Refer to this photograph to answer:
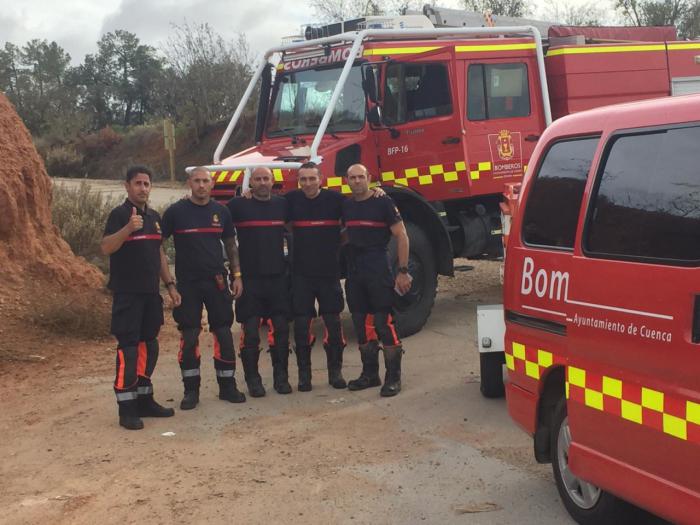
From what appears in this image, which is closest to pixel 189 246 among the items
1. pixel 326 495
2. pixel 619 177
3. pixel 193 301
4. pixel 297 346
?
pixel 193 301

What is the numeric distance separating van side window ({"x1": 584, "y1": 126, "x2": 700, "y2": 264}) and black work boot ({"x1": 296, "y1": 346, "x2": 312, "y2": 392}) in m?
3.61

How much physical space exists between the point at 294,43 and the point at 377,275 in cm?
358

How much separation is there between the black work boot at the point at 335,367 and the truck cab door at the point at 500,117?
2.64 metres

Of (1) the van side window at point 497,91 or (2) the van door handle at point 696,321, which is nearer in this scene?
(2) the van door handle at point 696,321

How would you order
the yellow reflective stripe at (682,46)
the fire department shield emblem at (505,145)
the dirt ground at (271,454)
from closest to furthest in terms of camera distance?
the dirt ground at (271,454) < the fire department shield emblem at (505,145) < the yellow reflective stripe at (682,46)

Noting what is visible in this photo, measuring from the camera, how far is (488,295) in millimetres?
10758

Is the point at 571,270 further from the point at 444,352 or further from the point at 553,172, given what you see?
the point at 444,352

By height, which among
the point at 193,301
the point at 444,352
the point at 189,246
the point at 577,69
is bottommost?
the point at 444,352

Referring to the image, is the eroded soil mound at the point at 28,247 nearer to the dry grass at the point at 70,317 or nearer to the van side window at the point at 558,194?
the dry grass at the point at 70,317

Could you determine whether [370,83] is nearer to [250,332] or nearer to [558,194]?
[250,332]

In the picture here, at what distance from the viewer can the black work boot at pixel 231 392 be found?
670 centimetres

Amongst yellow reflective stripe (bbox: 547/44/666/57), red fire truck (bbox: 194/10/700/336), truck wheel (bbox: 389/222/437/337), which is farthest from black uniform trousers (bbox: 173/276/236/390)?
yellow reflective stripe (bbox: 547/44/666/57)

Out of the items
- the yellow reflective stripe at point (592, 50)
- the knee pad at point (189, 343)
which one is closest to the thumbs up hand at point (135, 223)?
the knee pad at point (189, 343)

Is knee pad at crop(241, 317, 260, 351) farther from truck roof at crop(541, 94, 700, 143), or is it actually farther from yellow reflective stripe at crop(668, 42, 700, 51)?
yellow reflective stripe at crop(668, 42, 700, 51)
